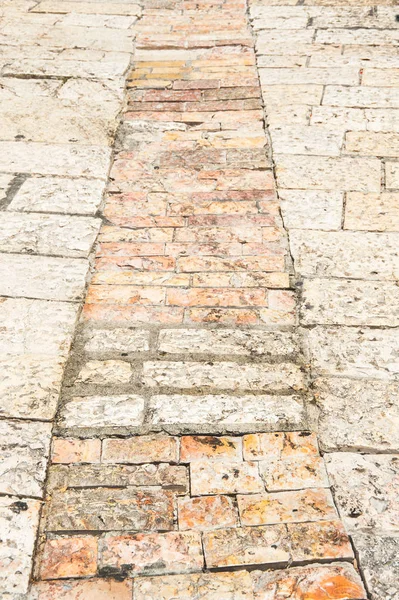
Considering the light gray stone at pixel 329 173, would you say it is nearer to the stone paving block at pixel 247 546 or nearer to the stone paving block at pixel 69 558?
the stone paving block at pixel 247 546

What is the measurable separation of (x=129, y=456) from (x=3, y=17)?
3.53m

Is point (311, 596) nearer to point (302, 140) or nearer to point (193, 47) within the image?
point (302, 140)

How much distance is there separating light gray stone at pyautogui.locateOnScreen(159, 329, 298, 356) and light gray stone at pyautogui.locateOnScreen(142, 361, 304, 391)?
6cm

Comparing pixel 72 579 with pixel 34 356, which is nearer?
pixel 72 579

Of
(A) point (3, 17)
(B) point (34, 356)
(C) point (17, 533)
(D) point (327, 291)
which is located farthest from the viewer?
(A) point (3, 17)

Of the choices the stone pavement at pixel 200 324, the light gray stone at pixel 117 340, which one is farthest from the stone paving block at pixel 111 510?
the light gray stone at pixel 117 340

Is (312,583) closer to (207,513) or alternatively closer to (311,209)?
(207,513)

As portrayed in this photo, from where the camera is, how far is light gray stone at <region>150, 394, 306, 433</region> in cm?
169

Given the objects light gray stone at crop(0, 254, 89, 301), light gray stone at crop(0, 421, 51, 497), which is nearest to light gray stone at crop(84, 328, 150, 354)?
light gray stone at crop(0, 254, 89, 301)

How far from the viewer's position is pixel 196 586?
1363mm

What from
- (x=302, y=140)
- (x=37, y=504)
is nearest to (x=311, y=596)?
(x=37, y=504)

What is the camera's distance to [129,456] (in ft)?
5.32

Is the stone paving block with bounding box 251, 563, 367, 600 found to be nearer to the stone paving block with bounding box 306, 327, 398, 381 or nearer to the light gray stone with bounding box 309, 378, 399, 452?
the light gray stone with bounding box 309, 378, 399, 452

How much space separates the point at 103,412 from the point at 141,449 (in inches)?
6.4
